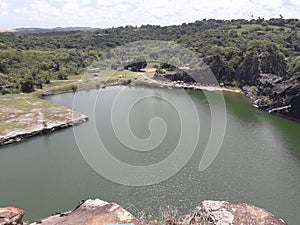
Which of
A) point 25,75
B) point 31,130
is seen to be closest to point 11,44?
point 25,75

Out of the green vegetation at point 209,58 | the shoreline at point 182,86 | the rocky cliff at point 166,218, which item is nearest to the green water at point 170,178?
the rocky cliff at point 166,218

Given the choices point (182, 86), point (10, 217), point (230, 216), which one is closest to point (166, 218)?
point (230, 216)

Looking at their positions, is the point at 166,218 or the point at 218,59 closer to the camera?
the point at 166,218

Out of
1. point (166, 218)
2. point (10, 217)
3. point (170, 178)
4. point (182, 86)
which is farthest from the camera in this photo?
point (182, 86)

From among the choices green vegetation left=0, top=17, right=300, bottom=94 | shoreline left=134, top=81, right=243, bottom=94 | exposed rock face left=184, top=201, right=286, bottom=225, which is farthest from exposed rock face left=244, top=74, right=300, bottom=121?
exposed rock face left=184, top=201, right=286, bottom=225

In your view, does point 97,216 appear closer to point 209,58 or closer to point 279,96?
point 279,96

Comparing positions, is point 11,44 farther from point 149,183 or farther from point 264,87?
point 149,183

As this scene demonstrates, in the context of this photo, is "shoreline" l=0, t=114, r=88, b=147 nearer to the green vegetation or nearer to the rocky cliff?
the green vegetation
